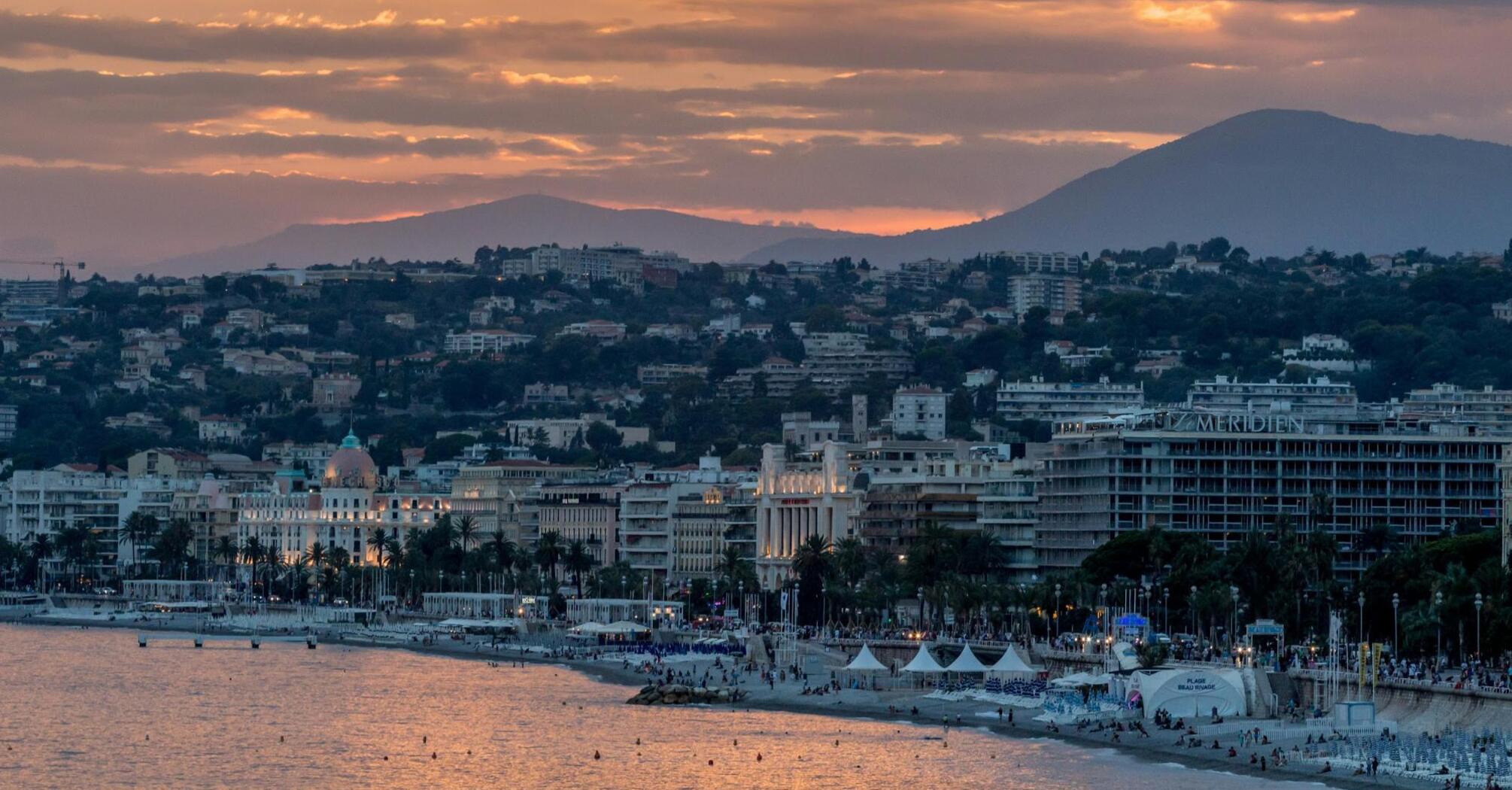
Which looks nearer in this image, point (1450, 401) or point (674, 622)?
point (674, 622)

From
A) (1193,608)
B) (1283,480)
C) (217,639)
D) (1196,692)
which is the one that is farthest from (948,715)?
(217,639)

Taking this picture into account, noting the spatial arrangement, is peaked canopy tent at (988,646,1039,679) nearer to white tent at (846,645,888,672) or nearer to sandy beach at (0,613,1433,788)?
sandy beach at (0,613,1433,788)

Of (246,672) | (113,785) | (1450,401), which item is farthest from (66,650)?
(1450,401)

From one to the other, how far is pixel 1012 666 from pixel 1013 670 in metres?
0.17

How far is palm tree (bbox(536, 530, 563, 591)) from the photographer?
16362 cm

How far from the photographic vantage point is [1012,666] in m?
100

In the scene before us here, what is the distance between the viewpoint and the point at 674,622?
147 metres

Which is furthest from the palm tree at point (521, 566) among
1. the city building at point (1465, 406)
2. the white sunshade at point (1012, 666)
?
the white sunshade at point (1012, 666)

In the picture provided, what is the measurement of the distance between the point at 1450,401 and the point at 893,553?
154ft

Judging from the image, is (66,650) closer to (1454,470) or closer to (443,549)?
(443,549)

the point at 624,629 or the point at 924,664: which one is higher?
the point at 924,664

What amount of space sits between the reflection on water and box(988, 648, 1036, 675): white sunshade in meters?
6.59

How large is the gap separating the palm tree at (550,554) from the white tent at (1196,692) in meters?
76.4

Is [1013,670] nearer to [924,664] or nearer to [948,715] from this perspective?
[924,664]
